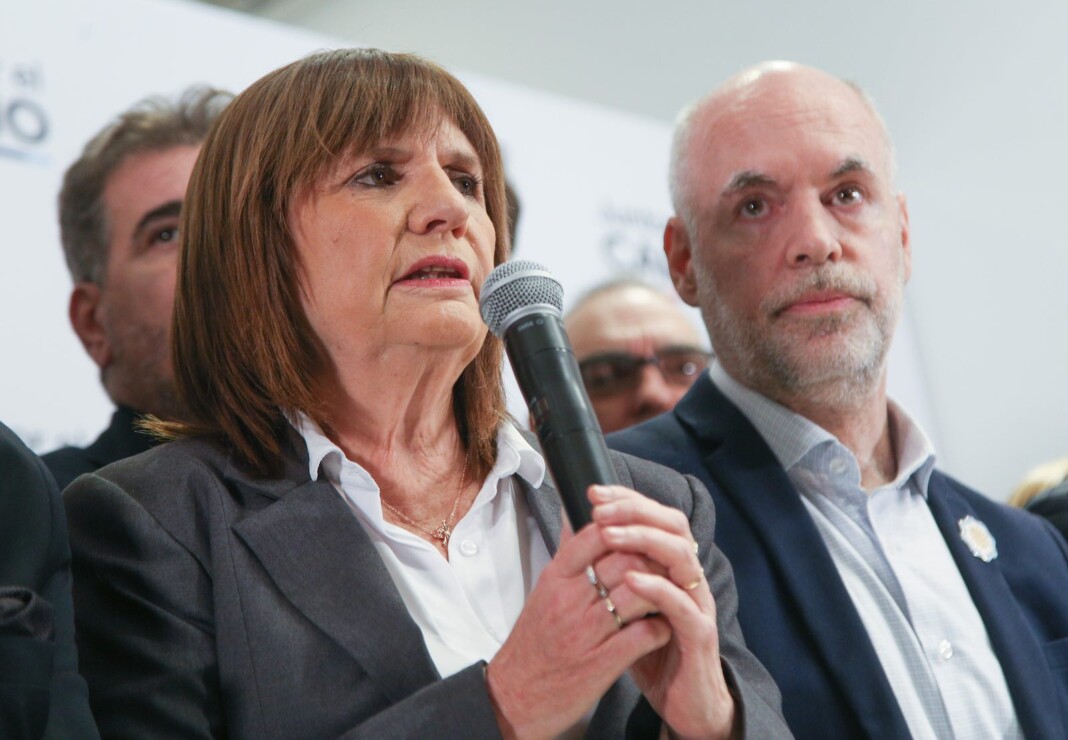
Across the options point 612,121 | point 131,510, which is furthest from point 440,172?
point 612,121

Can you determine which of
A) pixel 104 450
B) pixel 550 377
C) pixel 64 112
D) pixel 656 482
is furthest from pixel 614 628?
pixel 64 112

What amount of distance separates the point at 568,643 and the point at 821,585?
0.97 meters

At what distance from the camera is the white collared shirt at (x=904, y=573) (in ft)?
7.57

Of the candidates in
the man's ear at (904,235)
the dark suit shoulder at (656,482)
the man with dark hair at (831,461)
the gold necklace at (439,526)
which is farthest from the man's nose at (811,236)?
the gold necklace at (439,526)

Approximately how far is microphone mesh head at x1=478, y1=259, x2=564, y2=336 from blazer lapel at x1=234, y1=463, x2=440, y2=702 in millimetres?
374

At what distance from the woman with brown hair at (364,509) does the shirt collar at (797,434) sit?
56cm

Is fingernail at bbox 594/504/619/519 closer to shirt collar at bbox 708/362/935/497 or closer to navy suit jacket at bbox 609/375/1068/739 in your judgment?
navy suit jacket at bbox 609/375/1068/739

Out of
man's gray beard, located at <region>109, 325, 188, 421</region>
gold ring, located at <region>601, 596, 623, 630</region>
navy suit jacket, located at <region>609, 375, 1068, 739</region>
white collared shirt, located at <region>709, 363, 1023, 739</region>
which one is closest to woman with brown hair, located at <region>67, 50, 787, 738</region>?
gold ring, located at <region>601, 596, 623, 630</region>

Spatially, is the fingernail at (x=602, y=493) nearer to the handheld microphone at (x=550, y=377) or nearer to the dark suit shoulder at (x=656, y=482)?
the handheld microphone at (x=550, y=377)

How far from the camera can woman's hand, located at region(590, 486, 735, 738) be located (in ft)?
4.58

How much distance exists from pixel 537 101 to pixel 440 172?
93.0 inches

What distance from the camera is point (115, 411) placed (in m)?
2.83

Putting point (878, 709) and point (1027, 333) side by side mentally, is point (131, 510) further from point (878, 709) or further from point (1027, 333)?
point (1027, 333)

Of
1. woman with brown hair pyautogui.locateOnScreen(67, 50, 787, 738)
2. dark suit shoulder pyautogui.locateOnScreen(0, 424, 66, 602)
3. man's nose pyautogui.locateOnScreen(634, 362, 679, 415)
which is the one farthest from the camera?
man's nose pyautogui.locateOnScreen(634, 362, 679, 415)
